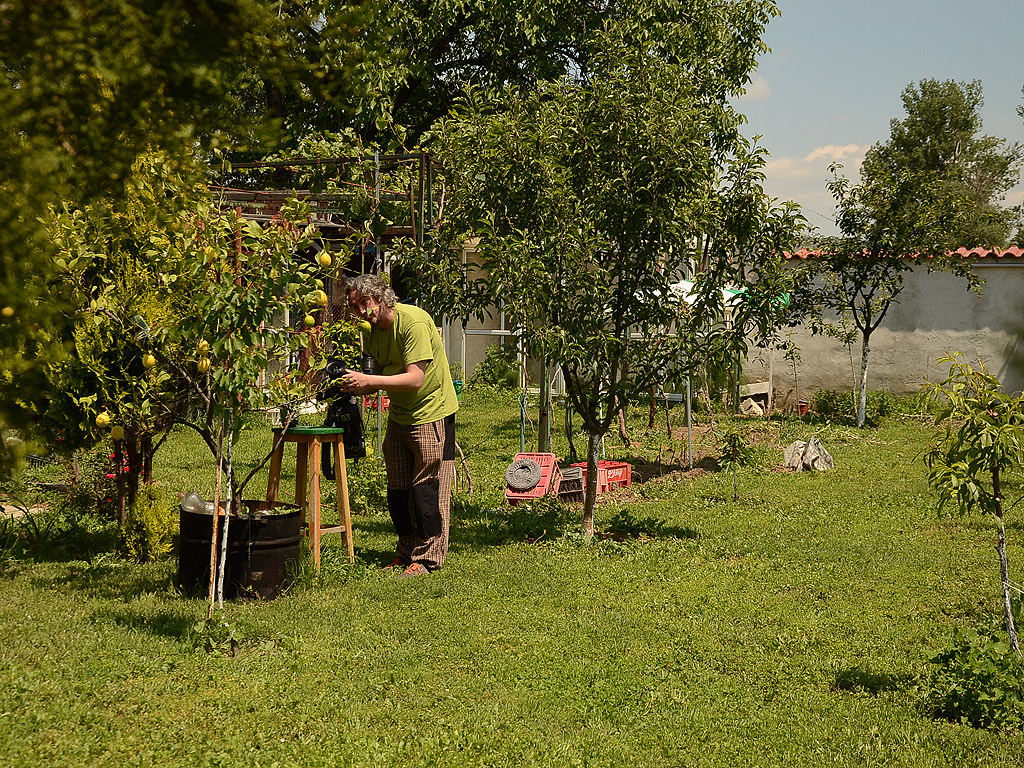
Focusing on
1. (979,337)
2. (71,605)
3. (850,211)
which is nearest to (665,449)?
(850,211)

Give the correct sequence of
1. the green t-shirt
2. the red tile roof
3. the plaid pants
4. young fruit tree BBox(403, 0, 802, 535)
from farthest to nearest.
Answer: the red tile roof, young fruit tree BBox(403, 0, 802, 535), the plaid pants, the green t-shirt

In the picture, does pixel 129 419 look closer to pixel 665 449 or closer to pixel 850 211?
pixel 665 449

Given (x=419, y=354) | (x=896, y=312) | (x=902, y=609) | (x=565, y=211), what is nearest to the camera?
(x=902, y=609)

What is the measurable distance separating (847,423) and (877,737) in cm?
1202

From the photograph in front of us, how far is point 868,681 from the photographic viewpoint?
171 inches

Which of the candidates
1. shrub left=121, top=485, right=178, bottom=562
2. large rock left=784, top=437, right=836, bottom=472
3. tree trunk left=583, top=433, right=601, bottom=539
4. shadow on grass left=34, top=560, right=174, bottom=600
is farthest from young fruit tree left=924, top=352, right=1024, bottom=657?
large rock left=784, top=437, right=836, bottom=472

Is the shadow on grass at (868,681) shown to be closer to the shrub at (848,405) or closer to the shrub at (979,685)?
the shrub at (979,685)

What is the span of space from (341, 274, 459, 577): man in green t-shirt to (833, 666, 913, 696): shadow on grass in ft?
8.98

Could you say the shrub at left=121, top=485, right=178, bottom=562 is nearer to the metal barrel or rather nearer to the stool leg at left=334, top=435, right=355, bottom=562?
the metal barrel

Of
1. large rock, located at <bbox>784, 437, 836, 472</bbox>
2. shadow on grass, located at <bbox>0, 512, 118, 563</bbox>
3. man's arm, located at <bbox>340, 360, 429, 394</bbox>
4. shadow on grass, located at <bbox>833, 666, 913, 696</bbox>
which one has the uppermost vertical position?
man's arm, located at <bbox>340, 360, 429, 394</bbox>

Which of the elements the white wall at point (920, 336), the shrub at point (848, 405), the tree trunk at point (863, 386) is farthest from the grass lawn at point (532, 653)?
the white wall at point (920, 336)

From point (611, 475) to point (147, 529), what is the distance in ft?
15.9

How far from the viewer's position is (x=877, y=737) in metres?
3.76

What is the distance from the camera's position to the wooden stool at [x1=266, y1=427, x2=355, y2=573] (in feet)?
19.4
